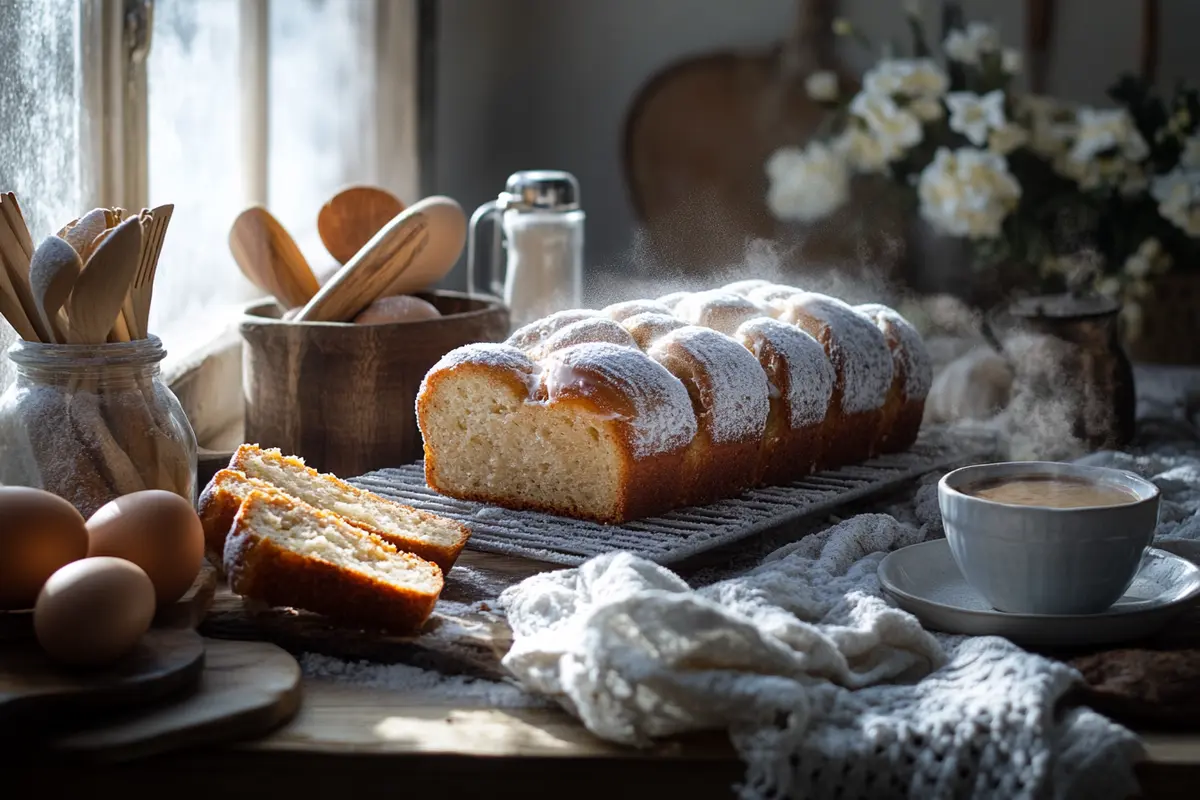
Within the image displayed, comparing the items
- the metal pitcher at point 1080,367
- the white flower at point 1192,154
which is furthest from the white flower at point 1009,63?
the metal pitcher at point 1080,367

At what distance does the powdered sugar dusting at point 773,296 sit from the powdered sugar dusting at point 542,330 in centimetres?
28

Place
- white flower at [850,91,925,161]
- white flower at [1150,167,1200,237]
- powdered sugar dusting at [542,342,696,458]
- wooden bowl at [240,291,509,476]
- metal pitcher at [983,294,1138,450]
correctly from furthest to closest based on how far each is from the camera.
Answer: white flower at [850,91,925,161] → white flower at [1150,167,1200,237] → metal pitcher at [983,294,1138,450] → wooden bowl at [240,291,509,476] → powdered sugar dusting at [542,342,696,458]

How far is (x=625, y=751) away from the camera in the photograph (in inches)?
38.4

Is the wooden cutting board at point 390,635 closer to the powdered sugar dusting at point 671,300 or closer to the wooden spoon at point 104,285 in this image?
the wooden spoon at point 104,285

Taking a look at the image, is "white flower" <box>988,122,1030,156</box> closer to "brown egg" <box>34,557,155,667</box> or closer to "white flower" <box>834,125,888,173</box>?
"white flower" <box>834,125,888,173</box>

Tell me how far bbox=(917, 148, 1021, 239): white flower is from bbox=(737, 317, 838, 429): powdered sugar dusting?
1026 mm

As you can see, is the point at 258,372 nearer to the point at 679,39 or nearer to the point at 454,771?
the point at 454,771

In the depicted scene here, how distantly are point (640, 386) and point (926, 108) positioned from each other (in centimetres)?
155

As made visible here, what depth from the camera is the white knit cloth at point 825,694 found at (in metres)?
0.95

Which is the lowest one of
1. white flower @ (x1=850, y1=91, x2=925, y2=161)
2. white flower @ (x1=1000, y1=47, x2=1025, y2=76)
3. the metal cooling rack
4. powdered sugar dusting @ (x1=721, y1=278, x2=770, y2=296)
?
the metal cooling rack

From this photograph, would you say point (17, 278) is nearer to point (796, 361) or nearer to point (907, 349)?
point (796, 361)

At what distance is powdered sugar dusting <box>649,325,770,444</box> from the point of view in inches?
62.5

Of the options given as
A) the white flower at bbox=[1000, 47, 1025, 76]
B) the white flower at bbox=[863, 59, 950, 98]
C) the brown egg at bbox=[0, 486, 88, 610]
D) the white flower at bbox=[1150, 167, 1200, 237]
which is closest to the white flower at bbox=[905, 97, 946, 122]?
the white flower at bbox=[863, 59, 950, 98]

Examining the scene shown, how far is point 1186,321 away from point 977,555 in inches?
73.3
